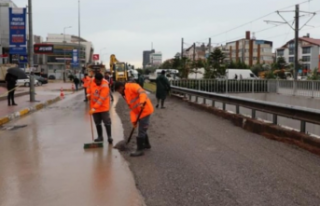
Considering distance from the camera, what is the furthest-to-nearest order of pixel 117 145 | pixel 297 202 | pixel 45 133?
pixel 45 133 < pixel 117 145 < pixel 297 202

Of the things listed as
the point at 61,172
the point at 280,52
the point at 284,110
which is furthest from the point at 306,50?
the point at 61,172

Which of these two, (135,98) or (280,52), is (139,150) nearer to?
(135,98)

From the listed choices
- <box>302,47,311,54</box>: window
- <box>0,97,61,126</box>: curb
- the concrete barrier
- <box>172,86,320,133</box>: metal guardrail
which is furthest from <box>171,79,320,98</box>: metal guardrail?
<box>302,47,311,54</box>: window

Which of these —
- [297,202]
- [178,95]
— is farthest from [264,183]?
[178,95]

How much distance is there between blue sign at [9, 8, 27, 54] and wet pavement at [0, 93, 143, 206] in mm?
11785

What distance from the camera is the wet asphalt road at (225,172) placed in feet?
14.8

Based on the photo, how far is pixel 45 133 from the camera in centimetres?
984

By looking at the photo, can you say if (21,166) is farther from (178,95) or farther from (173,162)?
(178,95)

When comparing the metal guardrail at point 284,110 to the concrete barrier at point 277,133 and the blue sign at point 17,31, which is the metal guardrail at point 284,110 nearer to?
the concrete barrier at point 277,133

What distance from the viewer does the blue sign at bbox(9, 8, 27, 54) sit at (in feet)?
66.1

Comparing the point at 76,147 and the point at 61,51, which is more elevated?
the point at 61,51

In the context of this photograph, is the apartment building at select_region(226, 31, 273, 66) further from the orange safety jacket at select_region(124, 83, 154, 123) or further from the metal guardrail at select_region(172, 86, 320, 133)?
the orange safety jacket at select_region(124, 83, 154, 123)

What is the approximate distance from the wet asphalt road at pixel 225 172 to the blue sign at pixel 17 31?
1413 cm

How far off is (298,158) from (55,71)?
88.5 metres
